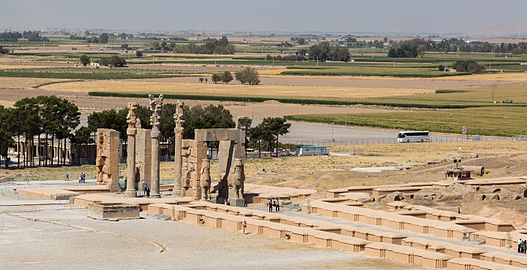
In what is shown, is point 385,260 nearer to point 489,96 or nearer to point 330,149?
point 330,149

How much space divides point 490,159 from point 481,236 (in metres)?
29.0

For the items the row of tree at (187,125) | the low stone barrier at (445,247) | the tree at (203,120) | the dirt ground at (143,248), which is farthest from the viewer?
the tree at (203,120)

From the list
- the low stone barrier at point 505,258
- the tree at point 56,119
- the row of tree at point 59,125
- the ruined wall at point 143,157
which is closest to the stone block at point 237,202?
the ruined wall at point 143,157

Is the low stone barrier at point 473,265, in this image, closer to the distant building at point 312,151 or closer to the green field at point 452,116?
the distant building at point 312,151

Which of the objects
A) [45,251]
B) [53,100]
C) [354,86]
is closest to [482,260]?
[45,251]

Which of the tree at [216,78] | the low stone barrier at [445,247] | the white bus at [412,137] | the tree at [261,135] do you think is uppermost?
the low stone barrier at [445,247]

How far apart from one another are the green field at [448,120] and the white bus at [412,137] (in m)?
7.38

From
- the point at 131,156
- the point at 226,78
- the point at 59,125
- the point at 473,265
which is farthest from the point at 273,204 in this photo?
the point at 226,78

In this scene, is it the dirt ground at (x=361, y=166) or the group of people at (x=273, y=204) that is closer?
the group of people at (x=273, y=204)

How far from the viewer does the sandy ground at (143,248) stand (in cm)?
4441

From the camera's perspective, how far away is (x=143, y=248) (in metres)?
48.0

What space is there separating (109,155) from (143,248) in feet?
60.9

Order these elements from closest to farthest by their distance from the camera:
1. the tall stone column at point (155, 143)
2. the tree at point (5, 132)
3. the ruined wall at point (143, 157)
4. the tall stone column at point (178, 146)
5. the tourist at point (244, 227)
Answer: the tourist at point (244, 227) < the tall stone column at point (155, 143) < the tall stone column at point (178, 146) < the ruined wall at point (143, 157) < the tree at point (5, 132)

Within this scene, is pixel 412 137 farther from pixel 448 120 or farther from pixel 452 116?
pixel 452 116
